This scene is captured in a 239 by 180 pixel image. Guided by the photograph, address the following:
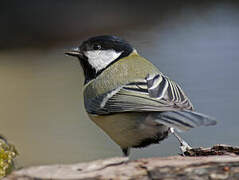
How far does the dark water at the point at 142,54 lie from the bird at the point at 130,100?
0.85 meters

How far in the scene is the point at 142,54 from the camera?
4535 millimetres

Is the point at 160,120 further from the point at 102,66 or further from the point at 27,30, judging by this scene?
the point at 27,30

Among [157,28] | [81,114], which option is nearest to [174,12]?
[157,28]

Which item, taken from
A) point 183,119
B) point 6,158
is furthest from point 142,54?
point 183,119

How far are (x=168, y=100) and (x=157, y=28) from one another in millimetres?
3953

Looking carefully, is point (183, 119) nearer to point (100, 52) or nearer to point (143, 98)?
point (143, 98)

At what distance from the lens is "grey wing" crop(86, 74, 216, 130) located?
1495mm

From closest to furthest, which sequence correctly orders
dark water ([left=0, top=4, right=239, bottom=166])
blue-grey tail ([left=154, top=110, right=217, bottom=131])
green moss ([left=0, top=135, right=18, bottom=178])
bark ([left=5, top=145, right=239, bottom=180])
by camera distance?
1. bark ([left=5, top=145, right=239, bottom=180])
2. blue-grey tail ([left=154, top=110, right=217, bottom=131])
3. green moss ([left=0, top=135, right=18, bottom=178])
4. dark water ([left=0, top=4, right=239, bottom=166])

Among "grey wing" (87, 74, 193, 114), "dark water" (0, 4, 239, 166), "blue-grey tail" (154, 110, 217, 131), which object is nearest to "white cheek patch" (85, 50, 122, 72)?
"grey wing" (87, 74, 193, 114)

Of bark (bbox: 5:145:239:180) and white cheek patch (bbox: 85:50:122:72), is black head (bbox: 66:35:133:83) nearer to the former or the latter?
white cheek patch (bbox: 85:50:122:72)

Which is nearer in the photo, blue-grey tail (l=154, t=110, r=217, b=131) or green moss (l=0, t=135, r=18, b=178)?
blue-grey tail (l=154, t=110, r=217, b=131)

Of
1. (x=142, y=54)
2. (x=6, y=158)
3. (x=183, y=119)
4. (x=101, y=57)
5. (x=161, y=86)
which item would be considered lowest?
(x=6, y=158)

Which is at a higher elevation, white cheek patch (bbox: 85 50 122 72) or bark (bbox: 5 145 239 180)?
white cheek patch (bbox: 85 50 122 72)

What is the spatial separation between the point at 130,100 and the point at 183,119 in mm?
250
